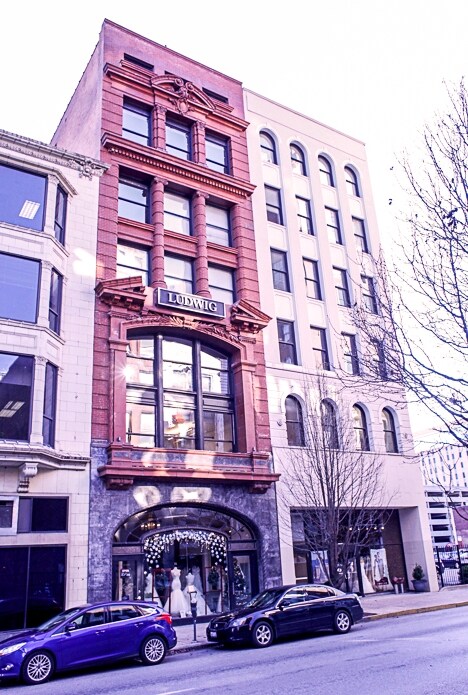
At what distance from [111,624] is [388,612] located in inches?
430

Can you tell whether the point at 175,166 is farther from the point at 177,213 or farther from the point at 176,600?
the point at 176,600

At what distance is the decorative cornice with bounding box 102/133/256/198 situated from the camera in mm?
25094

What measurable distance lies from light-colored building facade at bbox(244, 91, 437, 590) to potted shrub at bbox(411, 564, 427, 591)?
517mm

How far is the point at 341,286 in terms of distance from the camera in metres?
30.8

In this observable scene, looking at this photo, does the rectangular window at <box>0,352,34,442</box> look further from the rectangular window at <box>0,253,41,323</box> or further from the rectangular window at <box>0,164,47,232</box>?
the rectangular window at <box>0,164,47,232</box>

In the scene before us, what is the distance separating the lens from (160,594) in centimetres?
2056

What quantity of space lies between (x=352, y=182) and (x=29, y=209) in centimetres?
1978

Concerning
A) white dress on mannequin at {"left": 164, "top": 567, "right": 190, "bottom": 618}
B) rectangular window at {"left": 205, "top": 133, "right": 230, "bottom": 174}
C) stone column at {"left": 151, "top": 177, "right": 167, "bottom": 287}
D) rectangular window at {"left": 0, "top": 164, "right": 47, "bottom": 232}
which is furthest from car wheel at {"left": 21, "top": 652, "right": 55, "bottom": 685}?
rectangular window at {"left": 205, "top": 133, "right": 230, "bottom": 174}

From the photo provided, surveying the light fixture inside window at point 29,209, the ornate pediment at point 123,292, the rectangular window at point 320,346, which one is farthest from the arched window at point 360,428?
the light fixture inside window at point 29,209

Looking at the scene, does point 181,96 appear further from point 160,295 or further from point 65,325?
point 65,325

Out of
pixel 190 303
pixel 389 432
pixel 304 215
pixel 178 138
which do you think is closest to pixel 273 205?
pixel 304 215

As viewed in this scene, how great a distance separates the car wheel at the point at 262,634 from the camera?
50.4 ft

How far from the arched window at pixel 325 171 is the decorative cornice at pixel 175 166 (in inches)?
235

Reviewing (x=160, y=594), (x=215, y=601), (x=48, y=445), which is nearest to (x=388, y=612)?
(x=215, y=601)
